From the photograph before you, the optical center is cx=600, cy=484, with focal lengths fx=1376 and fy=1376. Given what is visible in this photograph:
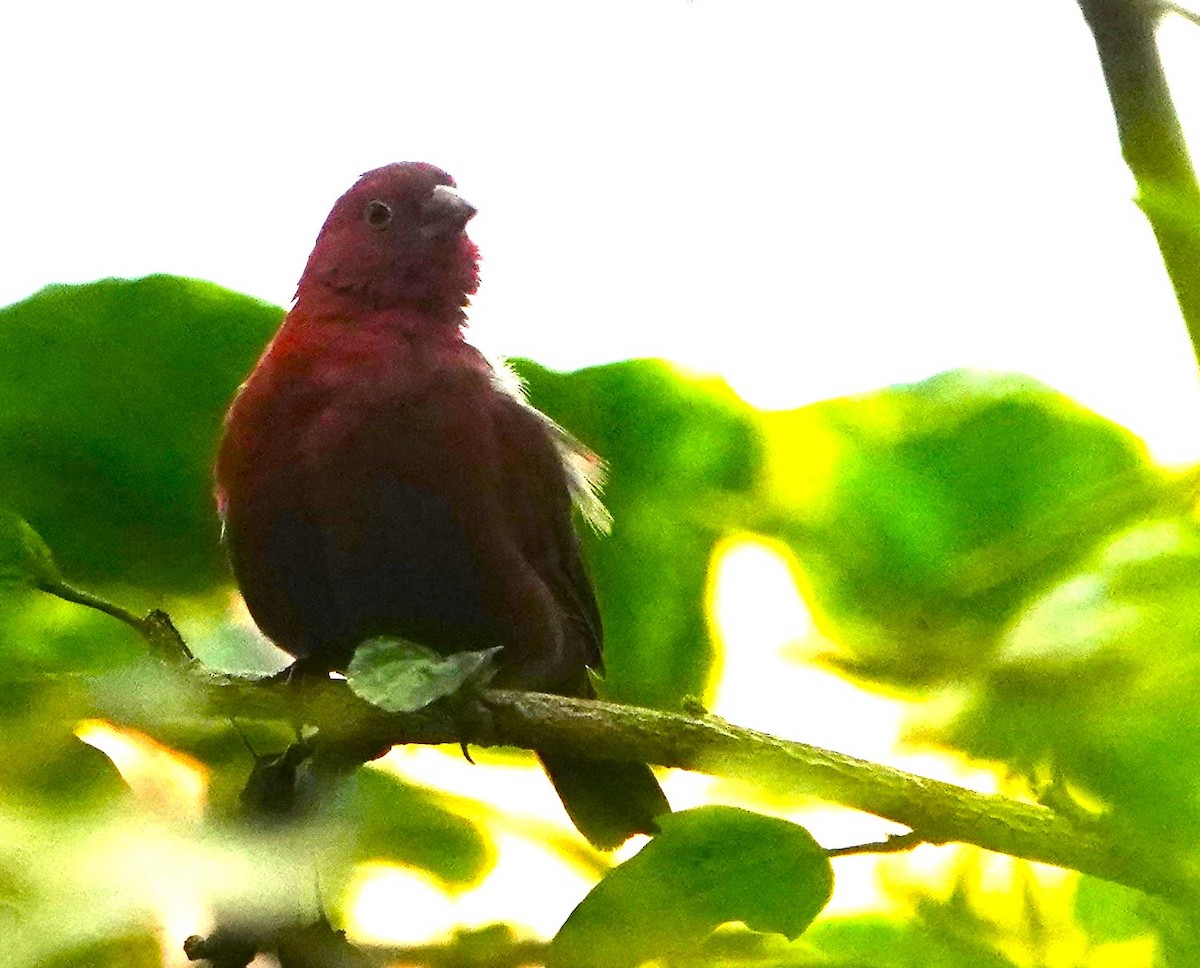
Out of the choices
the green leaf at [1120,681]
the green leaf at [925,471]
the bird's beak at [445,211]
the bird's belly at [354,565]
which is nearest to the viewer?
the green leaf at [1120,681]

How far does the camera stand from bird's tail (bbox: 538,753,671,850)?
1.80 feet

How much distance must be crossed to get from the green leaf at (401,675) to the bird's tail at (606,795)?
132 millimetres

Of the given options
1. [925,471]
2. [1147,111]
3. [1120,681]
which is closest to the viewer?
[1120,681]

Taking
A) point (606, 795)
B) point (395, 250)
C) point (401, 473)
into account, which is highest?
point (395, 250)

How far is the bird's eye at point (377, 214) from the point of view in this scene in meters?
0.94

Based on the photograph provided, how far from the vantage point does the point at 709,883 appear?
9.0 inches

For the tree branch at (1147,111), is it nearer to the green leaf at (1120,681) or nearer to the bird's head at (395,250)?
the green leaf at (1120,681)

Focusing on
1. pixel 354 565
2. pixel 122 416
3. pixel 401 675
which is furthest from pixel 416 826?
pixel 354 565

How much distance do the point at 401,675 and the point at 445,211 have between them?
577 mm

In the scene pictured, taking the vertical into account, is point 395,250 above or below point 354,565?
above

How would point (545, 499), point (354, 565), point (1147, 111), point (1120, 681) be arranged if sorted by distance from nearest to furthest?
point (1120, 681) → point (1147, 111) → point (354, 565) → point (545, 499)

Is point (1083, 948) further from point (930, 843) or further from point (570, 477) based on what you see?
point (570, 477)

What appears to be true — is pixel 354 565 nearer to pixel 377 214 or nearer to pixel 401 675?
pixel 377 214


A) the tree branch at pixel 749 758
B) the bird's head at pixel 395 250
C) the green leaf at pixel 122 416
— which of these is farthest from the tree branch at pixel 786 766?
the bird's head at pixel 395 250
